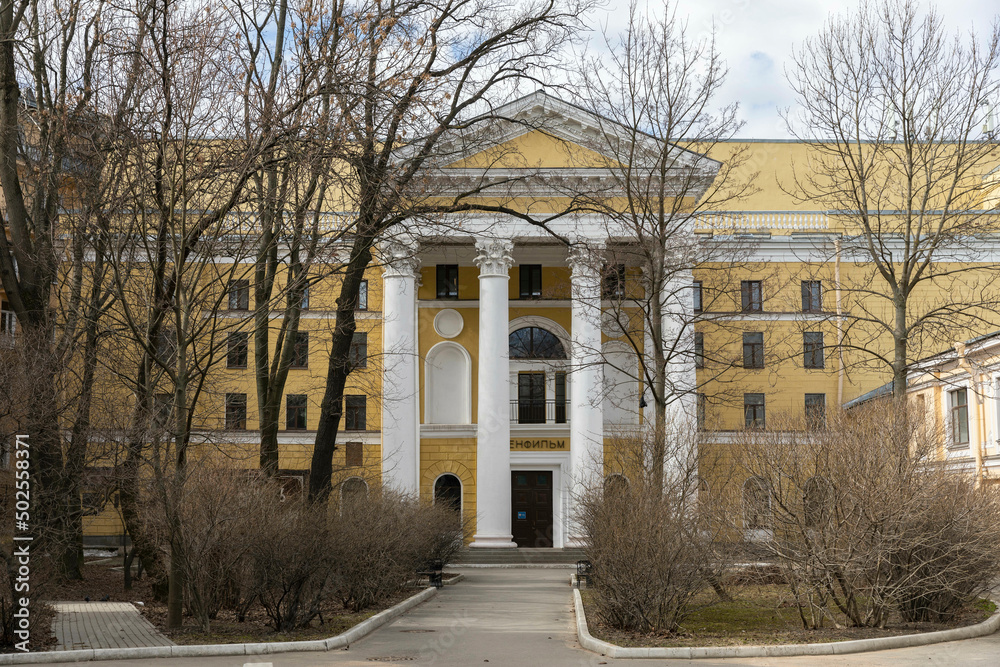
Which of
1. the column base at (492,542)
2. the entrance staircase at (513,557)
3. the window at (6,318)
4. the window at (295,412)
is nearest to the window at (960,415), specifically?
the entrance staircase at (513,557)

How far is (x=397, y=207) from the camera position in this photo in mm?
17625

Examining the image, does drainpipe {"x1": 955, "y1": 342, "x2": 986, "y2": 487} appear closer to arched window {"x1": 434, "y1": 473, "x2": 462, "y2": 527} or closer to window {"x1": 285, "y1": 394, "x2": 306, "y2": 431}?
arched window {"x1": 434, "y1": 473, "x2": 462, "y2": 527}

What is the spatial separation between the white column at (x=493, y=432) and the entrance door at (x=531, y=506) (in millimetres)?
5087

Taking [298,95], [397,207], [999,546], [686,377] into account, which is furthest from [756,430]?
[686,377]

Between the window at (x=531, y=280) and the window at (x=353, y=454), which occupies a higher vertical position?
the window at (x=531, y=280)

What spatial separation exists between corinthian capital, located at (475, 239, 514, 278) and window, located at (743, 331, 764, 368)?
11.3 meters

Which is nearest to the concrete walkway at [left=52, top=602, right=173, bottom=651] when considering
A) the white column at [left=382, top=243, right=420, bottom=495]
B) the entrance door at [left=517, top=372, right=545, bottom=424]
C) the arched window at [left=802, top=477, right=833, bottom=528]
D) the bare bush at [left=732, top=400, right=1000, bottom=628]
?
the bare bush at [left=732, top=400, right=1000, bottom=628]

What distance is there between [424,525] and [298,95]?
11580 mm

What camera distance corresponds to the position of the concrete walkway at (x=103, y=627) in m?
12.6

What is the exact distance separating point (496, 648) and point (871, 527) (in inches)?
197

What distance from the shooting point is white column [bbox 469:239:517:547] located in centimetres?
3525

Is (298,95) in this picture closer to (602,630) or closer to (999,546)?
(602,630)

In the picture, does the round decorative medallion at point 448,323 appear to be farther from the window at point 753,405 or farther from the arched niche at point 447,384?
the window at point 753,405

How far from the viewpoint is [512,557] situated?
34.2 metres
